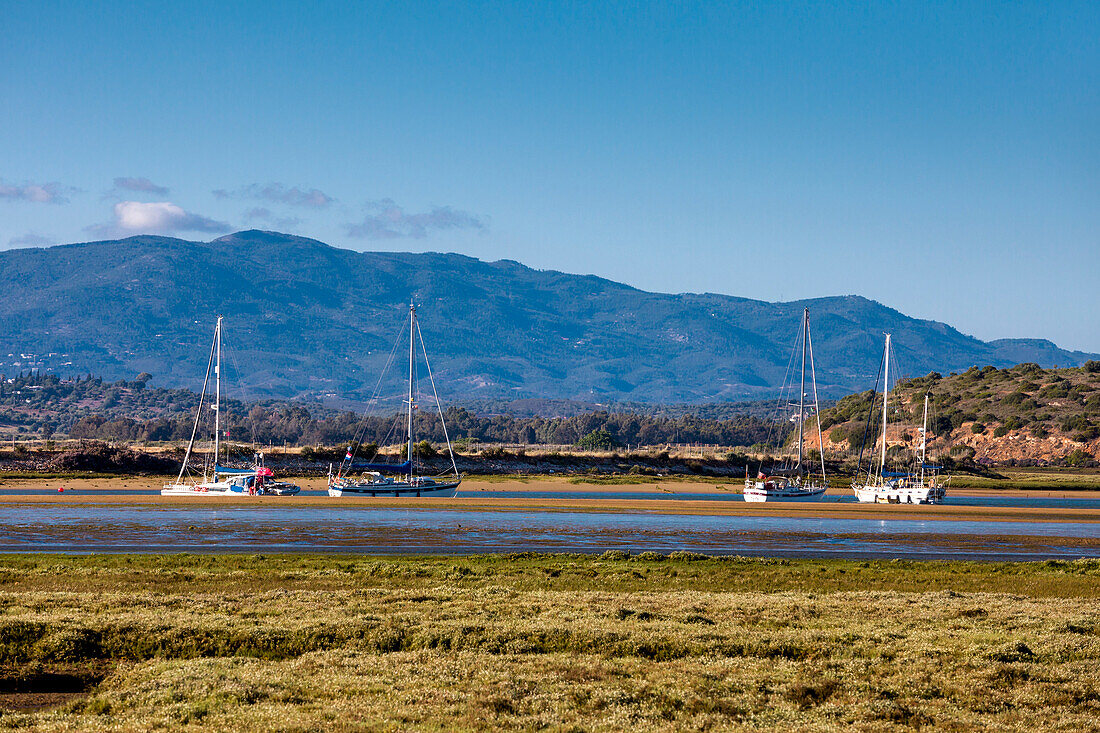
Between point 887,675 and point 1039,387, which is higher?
point 1039,387

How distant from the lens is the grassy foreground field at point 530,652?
1420cm

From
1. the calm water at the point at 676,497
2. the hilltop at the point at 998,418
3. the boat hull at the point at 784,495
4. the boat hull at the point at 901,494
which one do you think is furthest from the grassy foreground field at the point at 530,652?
the hilltop at the point at 998,418

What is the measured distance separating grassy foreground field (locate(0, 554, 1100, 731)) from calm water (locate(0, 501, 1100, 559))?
10.0m

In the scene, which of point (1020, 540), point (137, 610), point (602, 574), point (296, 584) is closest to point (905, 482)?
point (1020, 540)

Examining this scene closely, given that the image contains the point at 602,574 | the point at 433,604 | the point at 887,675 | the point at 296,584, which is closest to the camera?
the point at 887,675

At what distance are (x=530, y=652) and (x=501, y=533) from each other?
25.9 m

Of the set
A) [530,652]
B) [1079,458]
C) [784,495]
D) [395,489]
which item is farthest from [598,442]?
[530,652]

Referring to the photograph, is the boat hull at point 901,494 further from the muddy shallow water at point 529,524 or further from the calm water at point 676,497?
the muddy shallow water at point 529,524

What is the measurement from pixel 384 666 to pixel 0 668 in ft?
19.5

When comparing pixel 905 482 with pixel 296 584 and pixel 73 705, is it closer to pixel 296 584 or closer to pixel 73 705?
pixel 296 584

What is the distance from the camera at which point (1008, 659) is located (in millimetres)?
17484

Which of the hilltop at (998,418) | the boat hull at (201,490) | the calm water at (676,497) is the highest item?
the hilltop at (998,418)

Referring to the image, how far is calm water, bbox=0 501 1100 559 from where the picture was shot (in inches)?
1491

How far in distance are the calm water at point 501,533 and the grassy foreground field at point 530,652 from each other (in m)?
10.0
